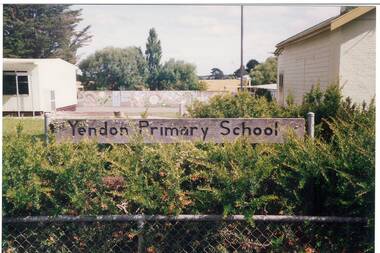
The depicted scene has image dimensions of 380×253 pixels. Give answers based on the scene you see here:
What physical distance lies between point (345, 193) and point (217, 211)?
986mm

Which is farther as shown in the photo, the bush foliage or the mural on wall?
the mural on wall

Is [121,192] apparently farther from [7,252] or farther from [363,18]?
[363,18]

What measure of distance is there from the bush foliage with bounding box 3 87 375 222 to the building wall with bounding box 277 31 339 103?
176 inches

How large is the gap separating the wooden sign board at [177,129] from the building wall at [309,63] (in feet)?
12.7

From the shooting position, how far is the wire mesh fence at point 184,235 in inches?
116

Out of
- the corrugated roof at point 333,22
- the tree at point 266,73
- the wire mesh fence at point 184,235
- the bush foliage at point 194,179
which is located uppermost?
the tree at point 266,73

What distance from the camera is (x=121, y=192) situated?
9.87ft

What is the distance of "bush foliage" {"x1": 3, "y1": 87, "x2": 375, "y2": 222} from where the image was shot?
2865 mm

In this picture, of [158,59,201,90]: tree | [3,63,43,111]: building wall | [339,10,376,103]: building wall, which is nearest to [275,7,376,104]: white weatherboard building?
[339,10,376,103]: building wall

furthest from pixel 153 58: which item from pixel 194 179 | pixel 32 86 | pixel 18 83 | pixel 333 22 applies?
pixel 194 179

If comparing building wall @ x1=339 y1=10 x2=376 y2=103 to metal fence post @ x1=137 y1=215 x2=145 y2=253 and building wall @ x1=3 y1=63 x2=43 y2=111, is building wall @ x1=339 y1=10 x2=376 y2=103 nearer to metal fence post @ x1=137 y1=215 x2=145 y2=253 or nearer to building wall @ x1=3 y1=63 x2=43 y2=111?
metal fence post @ x1=137 y1=215 x2=145 y2=253

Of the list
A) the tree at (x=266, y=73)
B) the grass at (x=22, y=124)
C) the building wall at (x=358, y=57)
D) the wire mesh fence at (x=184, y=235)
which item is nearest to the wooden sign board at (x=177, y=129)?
the grass at (x=22, y=124)

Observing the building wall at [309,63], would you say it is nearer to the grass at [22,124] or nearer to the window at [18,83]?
the grass at [22,124]

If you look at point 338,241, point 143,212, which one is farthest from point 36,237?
point 338,241
